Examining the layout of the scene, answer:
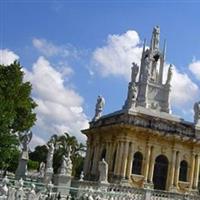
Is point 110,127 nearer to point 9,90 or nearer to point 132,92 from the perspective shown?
point 132,92

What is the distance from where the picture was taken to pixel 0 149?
32.4m

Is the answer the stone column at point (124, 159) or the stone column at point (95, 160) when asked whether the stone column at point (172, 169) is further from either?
the stone column at point (95, 160)

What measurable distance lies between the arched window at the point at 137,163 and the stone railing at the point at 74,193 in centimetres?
664

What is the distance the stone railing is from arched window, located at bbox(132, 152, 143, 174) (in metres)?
6.64

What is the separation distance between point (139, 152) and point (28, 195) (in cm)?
2023

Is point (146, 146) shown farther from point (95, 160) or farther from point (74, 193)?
point (74, 193)

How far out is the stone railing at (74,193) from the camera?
1900 centimetres

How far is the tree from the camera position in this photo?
A: 32.8 metres

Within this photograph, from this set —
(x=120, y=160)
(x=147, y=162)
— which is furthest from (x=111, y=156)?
(x=147, y=162)

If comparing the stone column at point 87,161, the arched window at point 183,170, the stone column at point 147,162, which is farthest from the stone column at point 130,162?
the stone column at point 87,161

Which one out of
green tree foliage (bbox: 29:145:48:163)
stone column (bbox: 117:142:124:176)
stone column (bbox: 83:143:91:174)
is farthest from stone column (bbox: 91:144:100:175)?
green tree foliage (bbox: 29:145:48:163)

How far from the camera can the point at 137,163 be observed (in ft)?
126

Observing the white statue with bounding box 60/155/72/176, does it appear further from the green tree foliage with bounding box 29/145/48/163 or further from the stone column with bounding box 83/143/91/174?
the green tree foliage with bounding box 29/145/48/163

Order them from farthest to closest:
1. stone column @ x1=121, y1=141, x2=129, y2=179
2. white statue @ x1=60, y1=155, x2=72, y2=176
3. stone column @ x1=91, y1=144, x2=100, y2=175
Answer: stone column @ x1=91, y1=144, x2=100, y2=175, stone column @ x1=121, y1=141, x2=129, y2=179, white statue @ x1=60, y1=155, x2=72, y2=176
